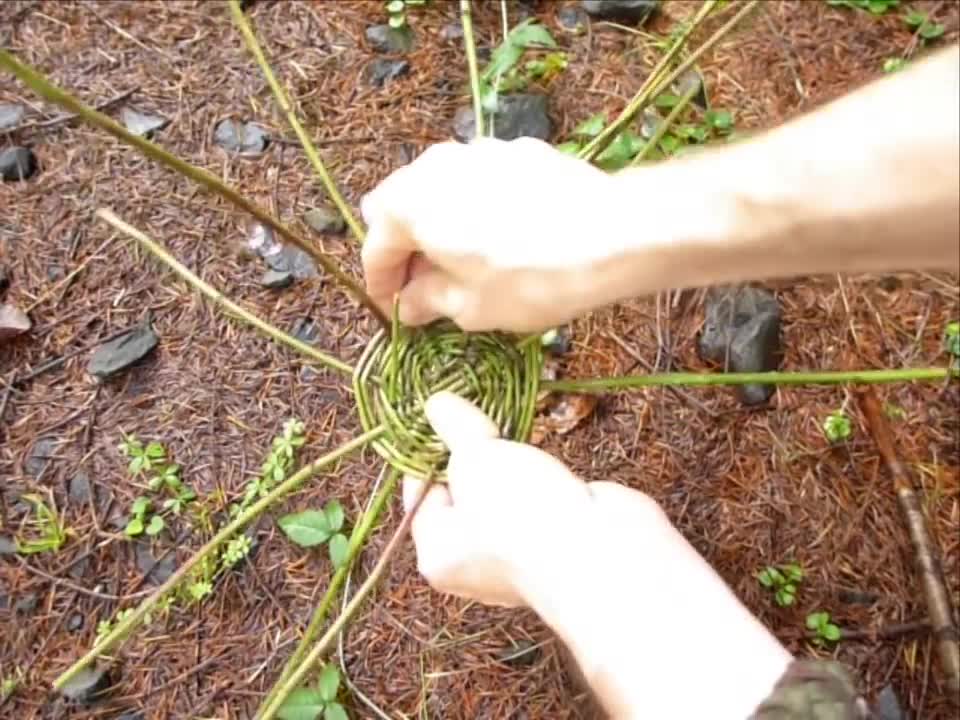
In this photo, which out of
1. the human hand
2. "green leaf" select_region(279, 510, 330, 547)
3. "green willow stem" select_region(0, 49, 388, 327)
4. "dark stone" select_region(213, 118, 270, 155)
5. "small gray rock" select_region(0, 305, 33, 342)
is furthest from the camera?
"dark stone" select_region(213, 118, 270, 155)

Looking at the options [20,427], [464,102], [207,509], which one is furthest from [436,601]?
[464,102]

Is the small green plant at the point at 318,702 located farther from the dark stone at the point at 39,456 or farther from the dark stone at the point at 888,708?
the dark stone at the point at 888,708

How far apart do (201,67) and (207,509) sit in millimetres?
657

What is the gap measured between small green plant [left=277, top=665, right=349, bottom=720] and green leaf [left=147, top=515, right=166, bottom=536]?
28cm

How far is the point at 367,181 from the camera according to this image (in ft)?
4.64

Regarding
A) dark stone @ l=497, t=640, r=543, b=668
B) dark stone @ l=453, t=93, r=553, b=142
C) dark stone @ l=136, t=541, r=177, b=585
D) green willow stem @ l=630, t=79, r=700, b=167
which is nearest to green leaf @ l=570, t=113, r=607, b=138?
dark stone @ l=453, t=93, r=553, b=142

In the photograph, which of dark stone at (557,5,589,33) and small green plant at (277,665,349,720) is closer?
small green plant at (277,665,349,720)

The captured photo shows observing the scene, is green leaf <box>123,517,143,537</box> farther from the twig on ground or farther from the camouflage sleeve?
the twig on ground

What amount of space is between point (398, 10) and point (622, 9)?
339 mm

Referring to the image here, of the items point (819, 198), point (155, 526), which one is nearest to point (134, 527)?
point (155, 526)

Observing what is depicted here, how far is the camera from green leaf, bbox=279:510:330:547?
1.20 m

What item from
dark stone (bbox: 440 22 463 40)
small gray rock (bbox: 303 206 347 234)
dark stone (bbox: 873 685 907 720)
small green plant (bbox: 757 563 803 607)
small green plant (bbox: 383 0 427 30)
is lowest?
dark stone (bbox: 873 685 907 720)

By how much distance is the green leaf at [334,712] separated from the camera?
114cm

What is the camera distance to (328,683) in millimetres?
1145
